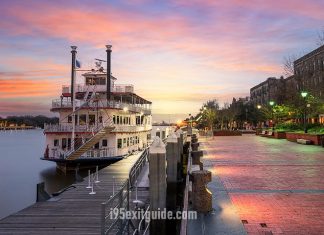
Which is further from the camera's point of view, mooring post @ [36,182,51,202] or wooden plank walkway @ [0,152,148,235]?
mooring post @ [36,182,51,202]

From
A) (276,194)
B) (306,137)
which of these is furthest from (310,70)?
(276,194)

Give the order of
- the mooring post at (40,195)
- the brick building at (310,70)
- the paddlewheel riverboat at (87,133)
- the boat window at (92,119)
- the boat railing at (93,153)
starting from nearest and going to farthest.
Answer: the mooring post at (40,195), the paddlewheel riverboat at (87,133), the boat railing at (93,153), the boat window at (92,119), the brick building at (310,70)

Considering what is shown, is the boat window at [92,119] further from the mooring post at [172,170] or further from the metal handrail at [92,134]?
the mooring post at [172,170]

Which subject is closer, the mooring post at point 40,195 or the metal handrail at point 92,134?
the mooring post at point 40,195

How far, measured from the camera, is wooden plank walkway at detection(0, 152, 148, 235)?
1198cm

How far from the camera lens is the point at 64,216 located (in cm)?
1344

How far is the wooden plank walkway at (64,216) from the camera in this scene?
12.0 m

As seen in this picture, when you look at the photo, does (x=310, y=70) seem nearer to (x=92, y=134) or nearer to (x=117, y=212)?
(x=92, y=134)

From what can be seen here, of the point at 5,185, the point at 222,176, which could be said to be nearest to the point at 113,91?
the point at 5,185

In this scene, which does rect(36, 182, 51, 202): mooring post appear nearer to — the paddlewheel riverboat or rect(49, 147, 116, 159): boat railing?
the paddlewheel riverboat

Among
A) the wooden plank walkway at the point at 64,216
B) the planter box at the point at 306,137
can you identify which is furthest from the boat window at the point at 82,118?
the planter box at the point at 306,137

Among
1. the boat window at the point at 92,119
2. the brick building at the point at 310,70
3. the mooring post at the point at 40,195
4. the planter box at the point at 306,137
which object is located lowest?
the mooring post at the point at 40,195

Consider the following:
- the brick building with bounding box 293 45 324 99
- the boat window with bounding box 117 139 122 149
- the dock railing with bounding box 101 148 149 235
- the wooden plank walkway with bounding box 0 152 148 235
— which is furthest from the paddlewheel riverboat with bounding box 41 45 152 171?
the brick building with bounding box 293 45 324 99

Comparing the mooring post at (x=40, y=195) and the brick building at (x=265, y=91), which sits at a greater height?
the brick building at (x=265, y=91)
